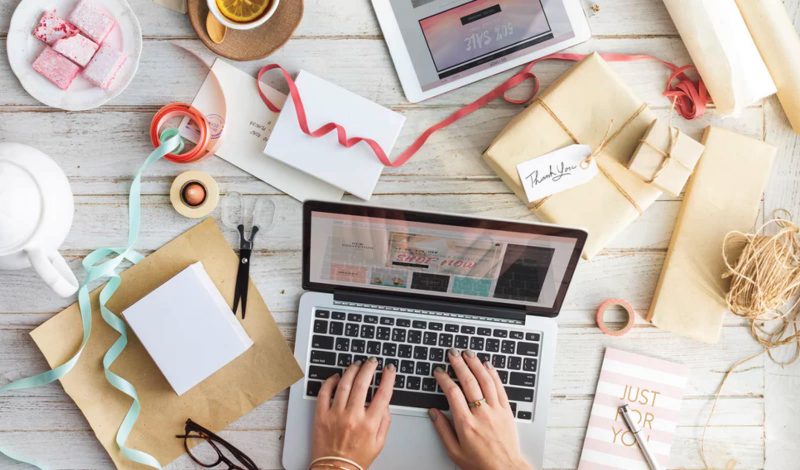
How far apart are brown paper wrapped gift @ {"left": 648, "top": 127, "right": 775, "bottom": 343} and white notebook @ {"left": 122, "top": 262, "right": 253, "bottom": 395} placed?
24.9 inches

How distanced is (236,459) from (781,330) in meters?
0.85

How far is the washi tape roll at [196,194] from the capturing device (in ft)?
2.97

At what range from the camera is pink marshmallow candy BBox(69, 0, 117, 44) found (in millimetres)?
870

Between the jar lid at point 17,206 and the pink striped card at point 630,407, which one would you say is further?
the pink striped card at point 630,407

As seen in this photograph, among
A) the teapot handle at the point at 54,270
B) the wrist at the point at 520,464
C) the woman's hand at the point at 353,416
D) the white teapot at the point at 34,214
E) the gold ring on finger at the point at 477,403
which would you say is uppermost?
the white teapot at the point at 34,214

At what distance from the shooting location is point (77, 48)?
87 cm

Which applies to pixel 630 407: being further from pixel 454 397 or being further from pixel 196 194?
pixel 196 194

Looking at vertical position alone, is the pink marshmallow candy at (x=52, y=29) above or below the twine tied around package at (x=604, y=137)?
above

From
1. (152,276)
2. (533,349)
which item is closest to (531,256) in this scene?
(533,349)

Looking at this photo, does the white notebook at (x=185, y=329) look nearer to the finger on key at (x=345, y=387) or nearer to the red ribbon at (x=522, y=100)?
the finger on key at (x=345, y=387)

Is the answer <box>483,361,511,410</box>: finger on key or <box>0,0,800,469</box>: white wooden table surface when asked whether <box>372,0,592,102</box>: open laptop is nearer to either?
<box>0,0,800,469</box>: white wooden table surface

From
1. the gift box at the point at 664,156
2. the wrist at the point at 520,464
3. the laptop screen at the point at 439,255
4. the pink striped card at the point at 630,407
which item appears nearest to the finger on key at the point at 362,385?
the laptop screen at the point at 439,255

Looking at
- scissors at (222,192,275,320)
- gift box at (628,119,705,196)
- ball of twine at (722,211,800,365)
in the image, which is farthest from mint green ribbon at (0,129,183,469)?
ball of twine at (722,211,800,365)

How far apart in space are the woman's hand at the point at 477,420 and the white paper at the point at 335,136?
0.95 feet
